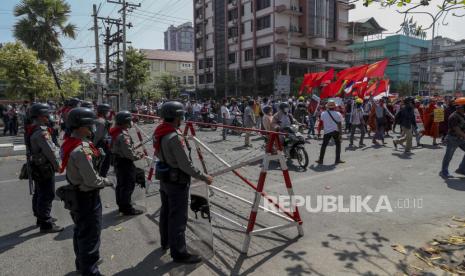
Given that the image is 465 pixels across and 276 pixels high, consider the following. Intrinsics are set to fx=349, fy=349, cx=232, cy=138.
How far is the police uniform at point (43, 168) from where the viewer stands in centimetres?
467

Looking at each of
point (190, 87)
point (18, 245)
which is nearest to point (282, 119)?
point (18, 245)

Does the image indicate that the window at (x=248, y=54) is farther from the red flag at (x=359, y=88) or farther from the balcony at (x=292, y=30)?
the red flag at (x=359, y=88)

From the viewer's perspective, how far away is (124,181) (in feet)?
17.8

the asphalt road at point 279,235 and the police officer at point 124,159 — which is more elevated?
the police officer at point 124,159

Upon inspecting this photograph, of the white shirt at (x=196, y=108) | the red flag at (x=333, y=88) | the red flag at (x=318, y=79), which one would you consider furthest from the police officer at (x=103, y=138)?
the white shirt at (x=196, y=108)

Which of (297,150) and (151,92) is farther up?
(151,92)

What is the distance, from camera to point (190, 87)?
6844cm

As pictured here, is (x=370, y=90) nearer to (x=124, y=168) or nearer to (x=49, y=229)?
(x=124, y=168)

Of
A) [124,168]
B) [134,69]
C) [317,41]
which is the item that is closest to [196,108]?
[134,69]

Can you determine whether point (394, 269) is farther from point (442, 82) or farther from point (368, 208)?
point (442, 82)

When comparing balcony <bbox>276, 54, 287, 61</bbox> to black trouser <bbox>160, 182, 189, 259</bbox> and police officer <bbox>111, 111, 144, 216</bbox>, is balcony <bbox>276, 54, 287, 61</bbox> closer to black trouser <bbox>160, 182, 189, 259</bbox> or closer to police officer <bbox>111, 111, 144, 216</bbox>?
police officer <bbox>111, 111, 144, 216</bbox>

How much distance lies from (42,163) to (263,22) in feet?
142

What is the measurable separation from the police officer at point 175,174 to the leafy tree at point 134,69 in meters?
31.1

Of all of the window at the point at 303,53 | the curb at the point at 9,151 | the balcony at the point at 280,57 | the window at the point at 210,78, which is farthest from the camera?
the window at the point at 210,78
